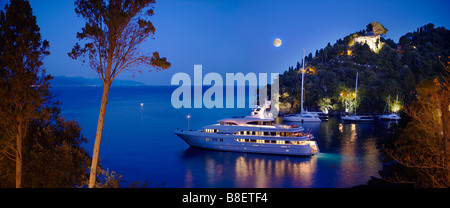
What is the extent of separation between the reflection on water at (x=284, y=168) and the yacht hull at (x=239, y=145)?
560 millimetres

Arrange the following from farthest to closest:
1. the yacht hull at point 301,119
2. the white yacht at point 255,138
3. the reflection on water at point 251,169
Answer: the yacht hull at point 301,119, the white yacht at point 255,138, the reflection on water at point 251,169

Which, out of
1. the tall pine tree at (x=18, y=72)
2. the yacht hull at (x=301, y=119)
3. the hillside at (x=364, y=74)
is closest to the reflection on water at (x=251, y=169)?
the tall pine tree at (x=18, y=72)

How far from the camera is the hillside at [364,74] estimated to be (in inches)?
3022

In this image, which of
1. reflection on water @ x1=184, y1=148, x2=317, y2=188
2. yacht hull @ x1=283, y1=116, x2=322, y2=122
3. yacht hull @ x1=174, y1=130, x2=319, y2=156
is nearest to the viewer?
reflection on water @ x1=184, y1=148, x2=317, y2=188

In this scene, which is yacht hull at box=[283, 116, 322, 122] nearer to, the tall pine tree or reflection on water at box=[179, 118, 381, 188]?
reflection on water at box=[179, 118, 381, 188]

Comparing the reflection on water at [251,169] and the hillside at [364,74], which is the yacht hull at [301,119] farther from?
the reflection on water at [251,169]

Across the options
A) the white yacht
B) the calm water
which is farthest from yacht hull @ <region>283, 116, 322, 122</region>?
the white yacht

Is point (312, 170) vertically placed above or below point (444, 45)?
below

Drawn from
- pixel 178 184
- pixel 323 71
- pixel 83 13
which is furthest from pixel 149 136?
pixel 323 71

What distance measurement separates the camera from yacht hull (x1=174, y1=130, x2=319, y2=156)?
31.4 meters

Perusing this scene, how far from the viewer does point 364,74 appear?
8619 centimetres
